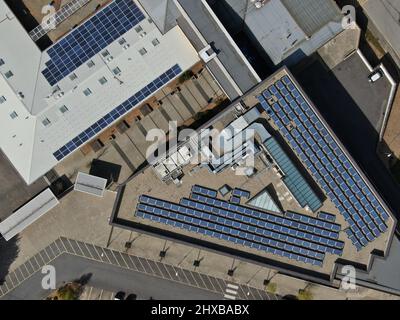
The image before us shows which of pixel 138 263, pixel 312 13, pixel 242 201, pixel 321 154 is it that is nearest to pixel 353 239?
pixel 321 154

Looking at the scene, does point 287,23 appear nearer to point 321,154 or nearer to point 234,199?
point 321,154

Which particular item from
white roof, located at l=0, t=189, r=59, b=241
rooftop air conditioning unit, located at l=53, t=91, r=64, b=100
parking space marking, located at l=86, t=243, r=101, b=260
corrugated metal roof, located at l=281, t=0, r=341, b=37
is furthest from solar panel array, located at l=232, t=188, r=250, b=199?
rooftop air conditioning unit, located at l=53, t=91, r=64, b=100

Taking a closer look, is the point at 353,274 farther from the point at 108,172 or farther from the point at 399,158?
the point at 108,172

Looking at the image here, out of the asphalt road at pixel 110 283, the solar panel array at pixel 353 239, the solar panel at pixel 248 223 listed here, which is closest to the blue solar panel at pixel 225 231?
the solar panel at pixel 248 223

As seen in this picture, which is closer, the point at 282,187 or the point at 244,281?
the point at 282,187
